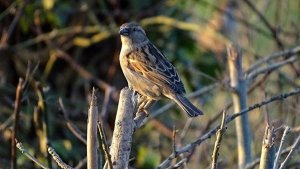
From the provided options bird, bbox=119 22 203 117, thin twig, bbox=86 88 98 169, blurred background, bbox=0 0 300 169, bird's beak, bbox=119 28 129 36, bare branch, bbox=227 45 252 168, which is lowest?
thin twig, bbox=86 88 98 169

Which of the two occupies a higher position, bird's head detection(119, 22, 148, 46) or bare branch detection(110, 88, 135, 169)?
bird's head detection(119, 22, 148, 46)

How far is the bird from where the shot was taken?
4641 mm

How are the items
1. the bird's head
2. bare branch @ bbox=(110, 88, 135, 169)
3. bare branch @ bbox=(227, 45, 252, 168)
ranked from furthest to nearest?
the bird's head → bare branch @ bbox=(227, 45, 252, 168) → bare branch @ bbox=(110, 88, 135, 169)

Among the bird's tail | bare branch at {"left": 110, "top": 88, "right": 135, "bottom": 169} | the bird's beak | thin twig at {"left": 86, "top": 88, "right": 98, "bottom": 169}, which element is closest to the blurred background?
the bird's beak

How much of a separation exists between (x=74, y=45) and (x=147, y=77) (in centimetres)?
233

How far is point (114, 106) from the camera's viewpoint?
6918 mm

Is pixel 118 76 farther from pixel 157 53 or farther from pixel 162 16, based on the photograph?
pixel 157 53

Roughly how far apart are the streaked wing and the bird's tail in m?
0.12

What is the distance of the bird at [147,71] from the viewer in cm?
464

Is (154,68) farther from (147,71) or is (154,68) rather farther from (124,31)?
(124,31)

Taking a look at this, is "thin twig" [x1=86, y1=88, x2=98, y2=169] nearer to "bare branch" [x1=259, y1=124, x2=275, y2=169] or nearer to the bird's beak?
"bare branch" [x1=259, y1=124, x2=275, y2=169]

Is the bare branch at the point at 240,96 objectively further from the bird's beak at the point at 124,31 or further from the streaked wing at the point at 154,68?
the bird's beak at the point at 124,31

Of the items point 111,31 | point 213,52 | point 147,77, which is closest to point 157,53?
point 147,77

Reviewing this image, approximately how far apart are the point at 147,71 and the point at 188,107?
618mm
